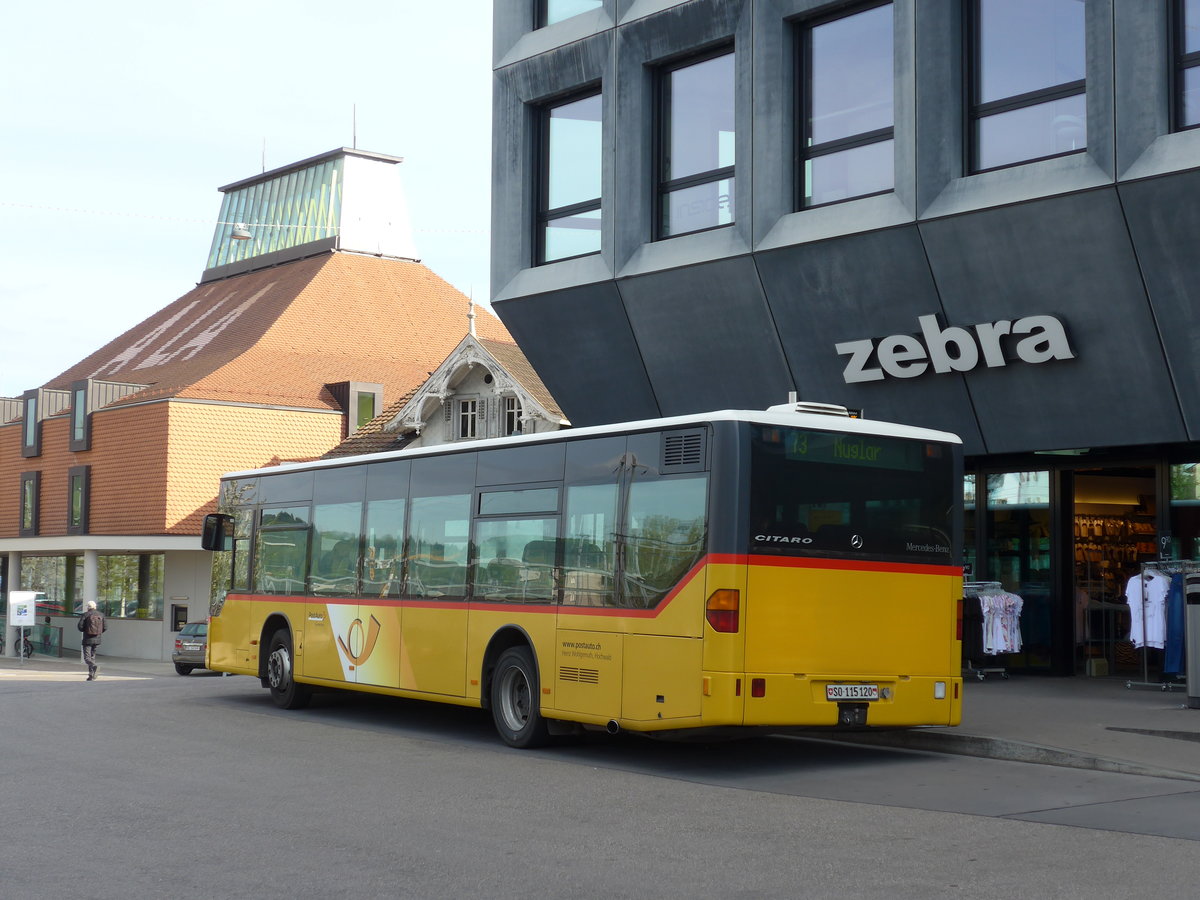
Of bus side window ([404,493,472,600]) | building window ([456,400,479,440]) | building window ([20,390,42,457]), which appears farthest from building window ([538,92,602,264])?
building window ([20,390,42,457])

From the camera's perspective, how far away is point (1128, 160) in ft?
48.0

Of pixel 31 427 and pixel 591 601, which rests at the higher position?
pixel 31 427

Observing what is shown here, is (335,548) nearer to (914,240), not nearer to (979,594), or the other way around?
(914,240)

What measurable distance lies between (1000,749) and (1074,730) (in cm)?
113

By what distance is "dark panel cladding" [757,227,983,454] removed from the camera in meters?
17.1

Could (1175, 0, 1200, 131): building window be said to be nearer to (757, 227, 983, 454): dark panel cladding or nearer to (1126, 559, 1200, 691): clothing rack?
(757, 227, 983, 454): dark panel cladding

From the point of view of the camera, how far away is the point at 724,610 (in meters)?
11.4

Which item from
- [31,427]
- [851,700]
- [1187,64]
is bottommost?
[851,700]

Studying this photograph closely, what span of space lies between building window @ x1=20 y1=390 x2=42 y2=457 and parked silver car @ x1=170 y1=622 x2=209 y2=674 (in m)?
17.4

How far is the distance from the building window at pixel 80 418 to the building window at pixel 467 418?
48.6ft

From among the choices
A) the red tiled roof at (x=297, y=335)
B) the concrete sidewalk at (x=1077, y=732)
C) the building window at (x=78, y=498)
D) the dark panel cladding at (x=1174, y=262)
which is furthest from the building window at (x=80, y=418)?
the dark panel cladding at (x=1174, y=262)

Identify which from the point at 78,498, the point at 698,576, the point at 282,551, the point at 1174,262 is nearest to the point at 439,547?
the point at 282,551

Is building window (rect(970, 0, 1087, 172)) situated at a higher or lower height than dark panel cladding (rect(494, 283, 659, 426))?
higher

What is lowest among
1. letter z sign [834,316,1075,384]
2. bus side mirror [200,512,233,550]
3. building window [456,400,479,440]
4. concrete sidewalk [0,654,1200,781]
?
concrete sidewalk [0,654,1200,781]
